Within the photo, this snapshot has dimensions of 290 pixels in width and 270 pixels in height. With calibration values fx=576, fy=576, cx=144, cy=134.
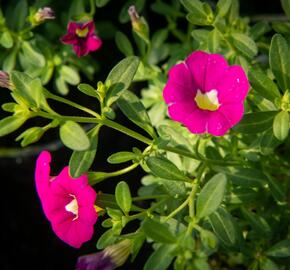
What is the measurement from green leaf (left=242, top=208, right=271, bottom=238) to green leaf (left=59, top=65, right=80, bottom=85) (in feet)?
1.89

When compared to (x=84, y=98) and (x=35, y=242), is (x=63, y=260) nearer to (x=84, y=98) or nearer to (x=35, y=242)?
(x=35, y=242)

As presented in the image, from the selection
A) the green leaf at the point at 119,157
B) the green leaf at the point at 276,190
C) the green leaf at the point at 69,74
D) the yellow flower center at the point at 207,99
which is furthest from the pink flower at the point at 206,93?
the green leaf at the point at 69,74

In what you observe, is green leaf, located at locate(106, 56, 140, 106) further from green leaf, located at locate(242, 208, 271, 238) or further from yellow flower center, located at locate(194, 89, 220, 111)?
green leaf, located at locate(242, 208, 271, 238)

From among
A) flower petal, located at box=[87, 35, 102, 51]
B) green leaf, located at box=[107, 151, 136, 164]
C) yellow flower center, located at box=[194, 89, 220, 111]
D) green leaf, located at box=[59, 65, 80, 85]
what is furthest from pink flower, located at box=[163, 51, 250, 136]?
green leaf, located at box=[59, 65, 80, 85]

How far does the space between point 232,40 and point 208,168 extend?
0.27m

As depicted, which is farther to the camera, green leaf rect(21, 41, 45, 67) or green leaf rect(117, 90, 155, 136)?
green leaf rect(21, 41, 45, 67)

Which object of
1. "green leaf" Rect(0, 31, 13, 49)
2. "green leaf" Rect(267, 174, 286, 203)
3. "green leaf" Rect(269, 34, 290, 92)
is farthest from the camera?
"green leaf" Rect(0, 31, 13, 49)

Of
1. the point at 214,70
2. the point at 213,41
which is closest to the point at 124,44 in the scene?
the point at 213,41

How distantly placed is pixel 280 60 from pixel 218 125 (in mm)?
183

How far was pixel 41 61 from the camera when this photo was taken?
4.65ft

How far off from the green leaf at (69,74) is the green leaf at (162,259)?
2.14ft

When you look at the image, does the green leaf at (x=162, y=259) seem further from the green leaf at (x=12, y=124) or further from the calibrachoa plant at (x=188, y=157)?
the green leaf at (x=12, y=124)

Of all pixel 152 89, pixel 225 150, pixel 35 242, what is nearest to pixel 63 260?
pixel 35 242

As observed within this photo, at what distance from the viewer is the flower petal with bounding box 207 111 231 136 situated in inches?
36.2
